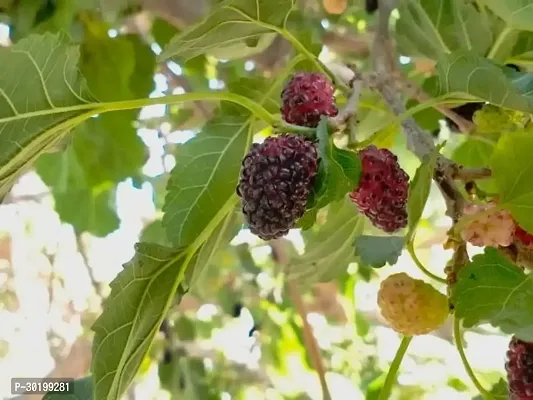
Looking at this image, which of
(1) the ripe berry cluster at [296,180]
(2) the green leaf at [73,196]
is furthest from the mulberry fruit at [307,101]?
(2) the green leaf at [73,196]

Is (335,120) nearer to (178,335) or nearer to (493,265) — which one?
(493,265)

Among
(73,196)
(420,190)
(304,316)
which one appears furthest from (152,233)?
(420,190)

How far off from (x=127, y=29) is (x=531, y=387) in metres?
0.62

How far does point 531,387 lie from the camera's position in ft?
1.28

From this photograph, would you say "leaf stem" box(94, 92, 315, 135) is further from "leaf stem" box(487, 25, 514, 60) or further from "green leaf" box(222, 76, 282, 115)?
"leaf stem" box(487, 25, 514, 60)

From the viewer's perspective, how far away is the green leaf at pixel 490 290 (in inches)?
15.2

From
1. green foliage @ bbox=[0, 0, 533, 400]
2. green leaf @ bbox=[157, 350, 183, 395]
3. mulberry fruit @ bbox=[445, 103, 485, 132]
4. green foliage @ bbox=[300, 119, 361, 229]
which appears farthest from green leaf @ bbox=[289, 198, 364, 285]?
green leaf @ bbox=[157, 350, 183, 395]

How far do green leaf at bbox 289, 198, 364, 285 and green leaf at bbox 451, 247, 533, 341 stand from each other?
197mm

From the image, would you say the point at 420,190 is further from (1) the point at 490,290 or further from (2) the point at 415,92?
(2) the point at 415,92

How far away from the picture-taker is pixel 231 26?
471 millimetres

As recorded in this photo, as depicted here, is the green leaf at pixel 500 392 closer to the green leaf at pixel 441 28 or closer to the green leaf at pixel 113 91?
the green leaf at pixel 441 28

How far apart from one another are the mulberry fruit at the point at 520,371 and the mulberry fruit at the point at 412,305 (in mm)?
52

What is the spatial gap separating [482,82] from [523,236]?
0.11 meters

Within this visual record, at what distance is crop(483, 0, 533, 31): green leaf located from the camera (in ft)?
1.47
